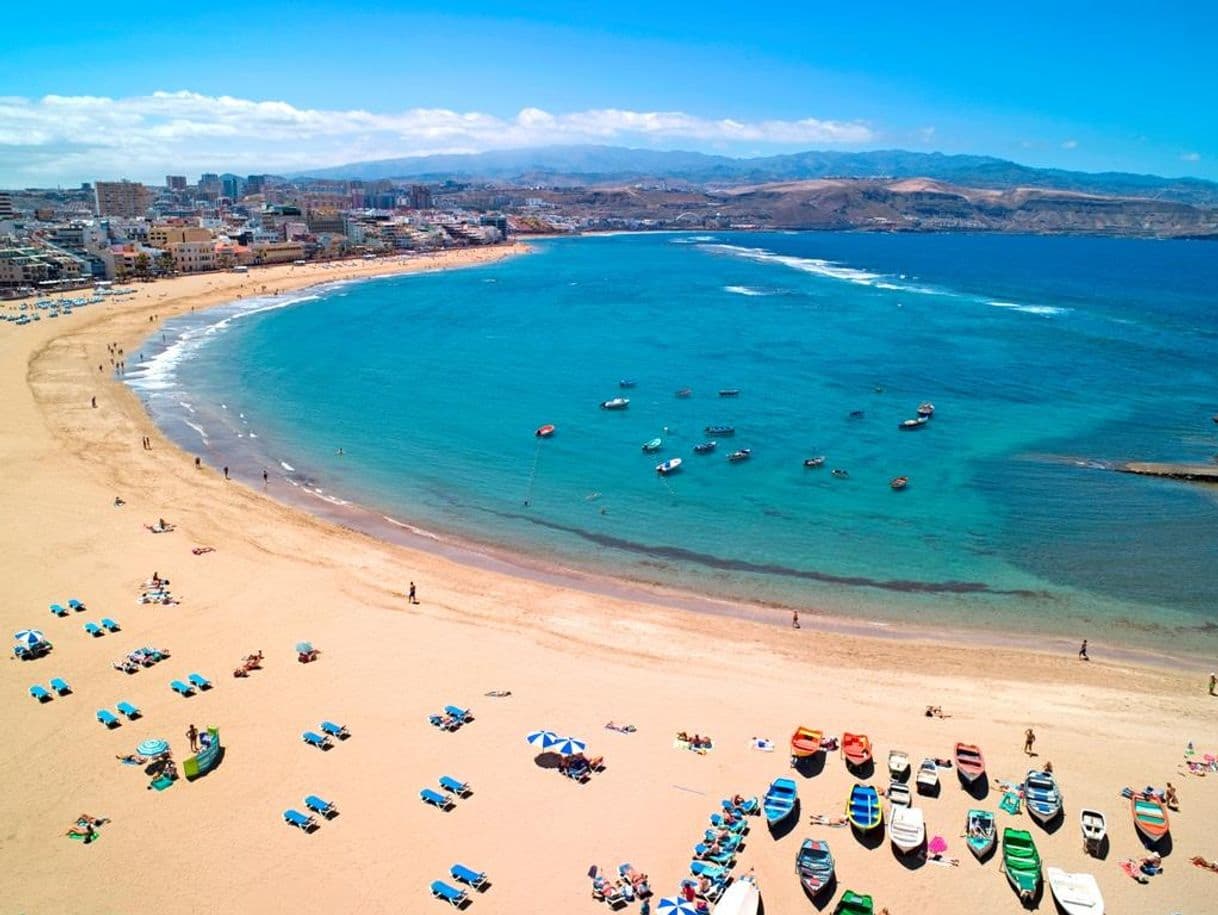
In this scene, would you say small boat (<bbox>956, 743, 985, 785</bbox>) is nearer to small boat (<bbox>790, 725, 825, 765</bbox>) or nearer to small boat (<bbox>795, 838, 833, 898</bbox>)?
small boat (<bbox>790, 725, 825, 765</bbox>)

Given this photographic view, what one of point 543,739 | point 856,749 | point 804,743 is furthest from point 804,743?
point 543,739

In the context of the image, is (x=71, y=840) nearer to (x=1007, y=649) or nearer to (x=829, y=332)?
(x=1007, y=649)

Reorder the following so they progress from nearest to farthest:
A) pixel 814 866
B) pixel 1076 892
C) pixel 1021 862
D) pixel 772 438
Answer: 1. pixel 1076 892
2. pixel 814 866
3. pixel 1021 862
4. pixel 772 438

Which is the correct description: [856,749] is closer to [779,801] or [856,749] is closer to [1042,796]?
[779,801]

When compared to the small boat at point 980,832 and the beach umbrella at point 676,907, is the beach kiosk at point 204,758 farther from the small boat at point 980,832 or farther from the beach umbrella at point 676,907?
the small boat at point 980,832

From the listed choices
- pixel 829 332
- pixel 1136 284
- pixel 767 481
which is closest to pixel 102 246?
pixel 829 332

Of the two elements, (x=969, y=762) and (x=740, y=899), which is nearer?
(x=740, y=899)

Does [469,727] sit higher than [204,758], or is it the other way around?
[204,758]
